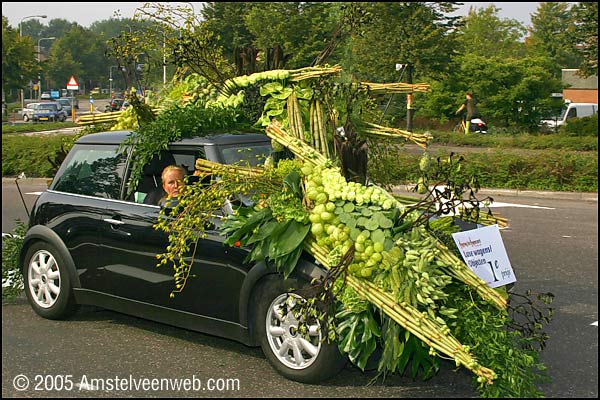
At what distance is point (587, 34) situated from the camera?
1195 inches

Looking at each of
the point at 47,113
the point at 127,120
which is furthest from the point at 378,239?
the point at 47,113

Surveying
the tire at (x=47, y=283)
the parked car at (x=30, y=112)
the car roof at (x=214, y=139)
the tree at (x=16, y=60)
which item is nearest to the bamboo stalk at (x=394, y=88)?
the car roof at (x=214, y=139)

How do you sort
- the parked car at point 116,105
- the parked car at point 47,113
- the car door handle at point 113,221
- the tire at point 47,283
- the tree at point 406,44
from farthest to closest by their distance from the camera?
1. the parked car at point 47,113
2. the tree at point 406,44
3. the parked car at point 116,105
4. the tire at point 47,283
5. the car door handle at point 113,221

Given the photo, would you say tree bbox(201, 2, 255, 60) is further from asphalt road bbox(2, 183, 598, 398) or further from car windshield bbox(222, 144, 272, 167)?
car windshield bbox(222, 144, 272, 167)

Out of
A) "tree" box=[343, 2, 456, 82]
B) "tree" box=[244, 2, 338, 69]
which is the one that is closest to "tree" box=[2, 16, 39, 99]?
"tree" box=[244, 2, 338, 69]

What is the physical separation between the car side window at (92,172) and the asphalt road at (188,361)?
3.56ft

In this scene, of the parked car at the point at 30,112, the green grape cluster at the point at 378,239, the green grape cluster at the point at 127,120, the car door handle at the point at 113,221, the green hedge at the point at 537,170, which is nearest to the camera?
the green grape cluster at the point at 378,239

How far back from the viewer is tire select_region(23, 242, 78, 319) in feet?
23.9

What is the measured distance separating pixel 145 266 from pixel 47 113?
64.1 meters

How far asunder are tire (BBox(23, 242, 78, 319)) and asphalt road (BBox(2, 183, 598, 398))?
0.12 meters

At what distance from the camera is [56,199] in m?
7.56

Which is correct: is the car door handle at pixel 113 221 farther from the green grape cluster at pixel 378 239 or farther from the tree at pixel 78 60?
the tree at pixel 78 60

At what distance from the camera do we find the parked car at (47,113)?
67.8m

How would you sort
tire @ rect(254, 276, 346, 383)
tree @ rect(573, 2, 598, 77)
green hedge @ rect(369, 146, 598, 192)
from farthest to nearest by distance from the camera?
1. tree @ rect(573, 2, 598, 77)
2. green hedge @ rect(369, 146, 598, 192)
3. tire @ rect(254, 276, 346, 383)
